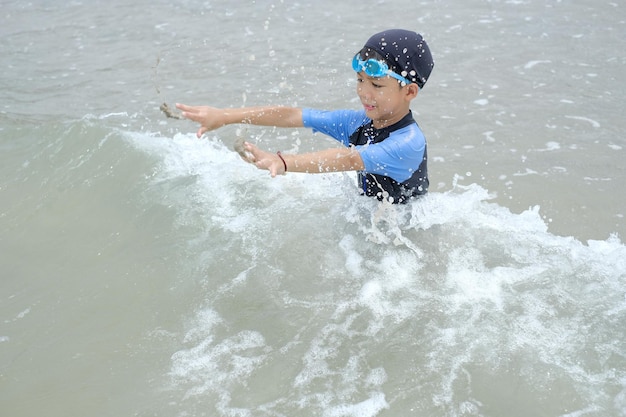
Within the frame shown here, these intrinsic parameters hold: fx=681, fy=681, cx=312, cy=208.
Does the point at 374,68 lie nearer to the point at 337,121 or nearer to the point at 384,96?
the point at 384,96

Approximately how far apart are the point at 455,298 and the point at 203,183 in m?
2.39

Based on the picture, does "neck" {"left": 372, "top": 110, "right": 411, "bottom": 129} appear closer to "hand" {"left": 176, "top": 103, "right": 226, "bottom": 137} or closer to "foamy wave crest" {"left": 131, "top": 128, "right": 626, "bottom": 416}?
"foamy wave crest" {"left": 131, "top": 128, "right": 626, "bottom": 416}

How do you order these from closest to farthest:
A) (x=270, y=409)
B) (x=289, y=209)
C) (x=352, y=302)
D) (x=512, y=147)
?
(x=270, y=409)
(x=352, y=302)
(x=289, y=209)
(x=512, y=147)

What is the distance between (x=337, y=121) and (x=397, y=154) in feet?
2.07

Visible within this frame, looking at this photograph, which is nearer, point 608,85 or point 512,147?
point 512,147

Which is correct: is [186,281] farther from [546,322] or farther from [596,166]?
[596,166]

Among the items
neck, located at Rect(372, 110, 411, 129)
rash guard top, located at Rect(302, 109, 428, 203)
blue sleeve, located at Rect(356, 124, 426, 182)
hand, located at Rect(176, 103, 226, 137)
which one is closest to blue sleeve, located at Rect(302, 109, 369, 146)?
rash guard top, located at Rect(302, 109, 428, 203)

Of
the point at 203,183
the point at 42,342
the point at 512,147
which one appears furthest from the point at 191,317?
the point at 512,147

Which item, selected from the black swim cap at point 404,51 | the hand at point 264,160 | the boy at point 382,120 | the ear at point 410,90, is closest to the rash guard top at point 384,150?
the boy at point 382,120

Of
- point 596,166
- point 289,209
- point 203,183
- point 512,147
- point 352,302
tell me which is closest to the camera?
point 352,302

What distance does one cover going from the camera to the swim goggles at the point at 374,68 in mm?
3791

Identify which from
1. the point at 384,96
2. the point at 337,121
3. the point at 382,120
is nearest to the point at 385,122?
the point at 382,120

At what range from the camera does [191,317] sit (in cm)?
404

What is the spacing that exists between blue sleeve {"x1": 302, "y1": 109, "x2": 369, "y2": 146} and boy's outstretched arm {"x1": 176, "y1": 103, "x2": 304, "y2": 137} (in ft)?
0.23
